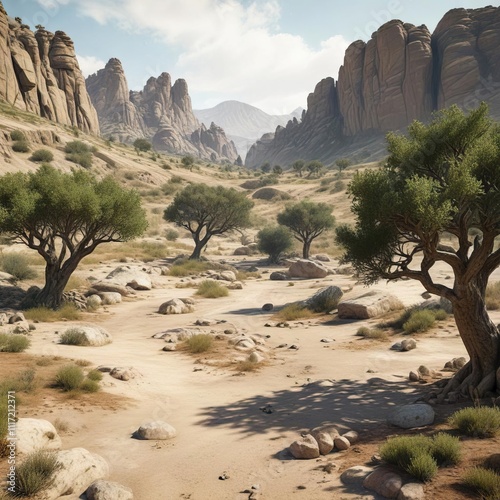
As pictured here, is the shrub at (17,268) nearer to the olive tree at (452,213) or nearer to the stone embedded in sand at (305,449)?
the olive tree at (452,213)

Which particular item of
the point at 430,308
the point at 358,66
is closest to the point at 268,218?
the point at 430,308

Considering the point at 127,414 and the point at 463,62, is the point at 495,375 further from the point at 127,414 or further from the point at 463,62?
the point at 463,62

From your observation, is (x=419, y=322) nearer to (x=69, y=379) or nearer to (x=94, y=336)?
(x=94, y=336)

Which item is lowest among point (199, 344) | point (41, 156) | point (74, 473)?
point (199, 344)

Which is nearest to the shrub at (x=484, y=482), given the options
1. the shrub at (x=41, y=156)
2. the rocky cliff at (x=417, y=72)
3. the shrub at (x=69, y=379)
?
the shrub at (x=69, y=379)

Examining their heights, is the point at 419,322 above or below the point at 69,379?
below

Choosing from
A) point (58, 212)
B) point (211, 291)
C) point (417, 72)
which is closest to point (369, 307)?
point (211, 291)

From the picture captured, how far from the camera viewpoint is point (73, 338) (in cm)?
1647

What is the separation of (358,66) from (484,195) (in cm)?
15230

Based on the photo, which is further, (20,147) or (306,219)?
(20,147)

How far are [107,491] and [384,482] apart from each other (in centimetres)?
423

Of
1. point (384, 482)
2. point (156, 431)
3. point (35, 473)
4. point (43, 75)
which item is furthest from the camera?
point (43, 75)

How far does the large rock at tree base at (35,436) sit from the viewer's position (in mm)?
7398

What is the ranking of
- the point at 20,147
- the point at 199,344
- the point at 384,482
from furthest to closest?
the point at 20,147, the point at 199,344, the point at 384,482
